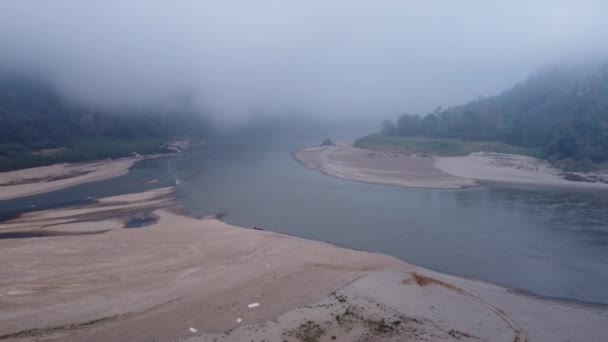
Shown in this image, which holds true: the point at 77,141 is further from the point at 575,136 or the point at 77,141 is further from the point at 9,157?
the point at 575,136

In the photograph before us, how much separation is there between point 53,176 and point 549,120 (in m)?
53.1

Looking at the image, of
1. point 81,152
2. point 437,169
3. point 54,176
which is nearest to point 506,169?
point 437,169

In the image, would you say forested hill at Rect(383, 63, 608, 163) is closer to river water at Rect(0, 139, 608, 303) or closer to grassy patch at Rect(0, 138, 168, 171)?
river water at Rect(0, 139, 608, 303)

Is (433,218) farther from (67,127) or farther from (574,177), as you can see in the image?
(67,127)

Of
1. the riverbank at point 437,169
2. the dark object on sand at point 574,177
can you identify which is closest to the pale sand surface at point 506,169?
the riverbank at point 437,169

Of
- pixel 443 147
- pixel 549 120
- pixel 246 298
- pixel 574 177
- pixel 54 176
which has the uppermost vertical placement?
pixel 549 120

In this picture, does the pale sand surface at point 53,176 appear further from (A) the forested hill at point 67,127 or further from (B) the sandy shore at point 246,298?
(B) the sandy shore at point 246,298

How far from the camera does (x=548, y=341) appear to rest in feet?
33.3

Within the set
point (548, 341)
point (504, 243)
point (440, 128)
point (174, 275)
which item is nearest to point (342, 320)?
point (548, 341)

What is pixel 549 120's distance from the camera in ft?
175

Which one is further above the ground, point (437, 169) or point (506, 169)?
point (506, 169)

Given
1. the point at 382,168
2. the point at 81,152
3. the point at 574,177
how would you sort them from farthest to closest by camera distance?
the point at 81,152 → the point at 382,168 → the point at 574,177

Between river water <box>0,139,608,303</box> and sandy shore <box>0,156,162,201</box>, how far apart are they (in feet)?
6.72

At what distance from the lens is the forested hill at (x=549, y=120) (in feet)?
136
